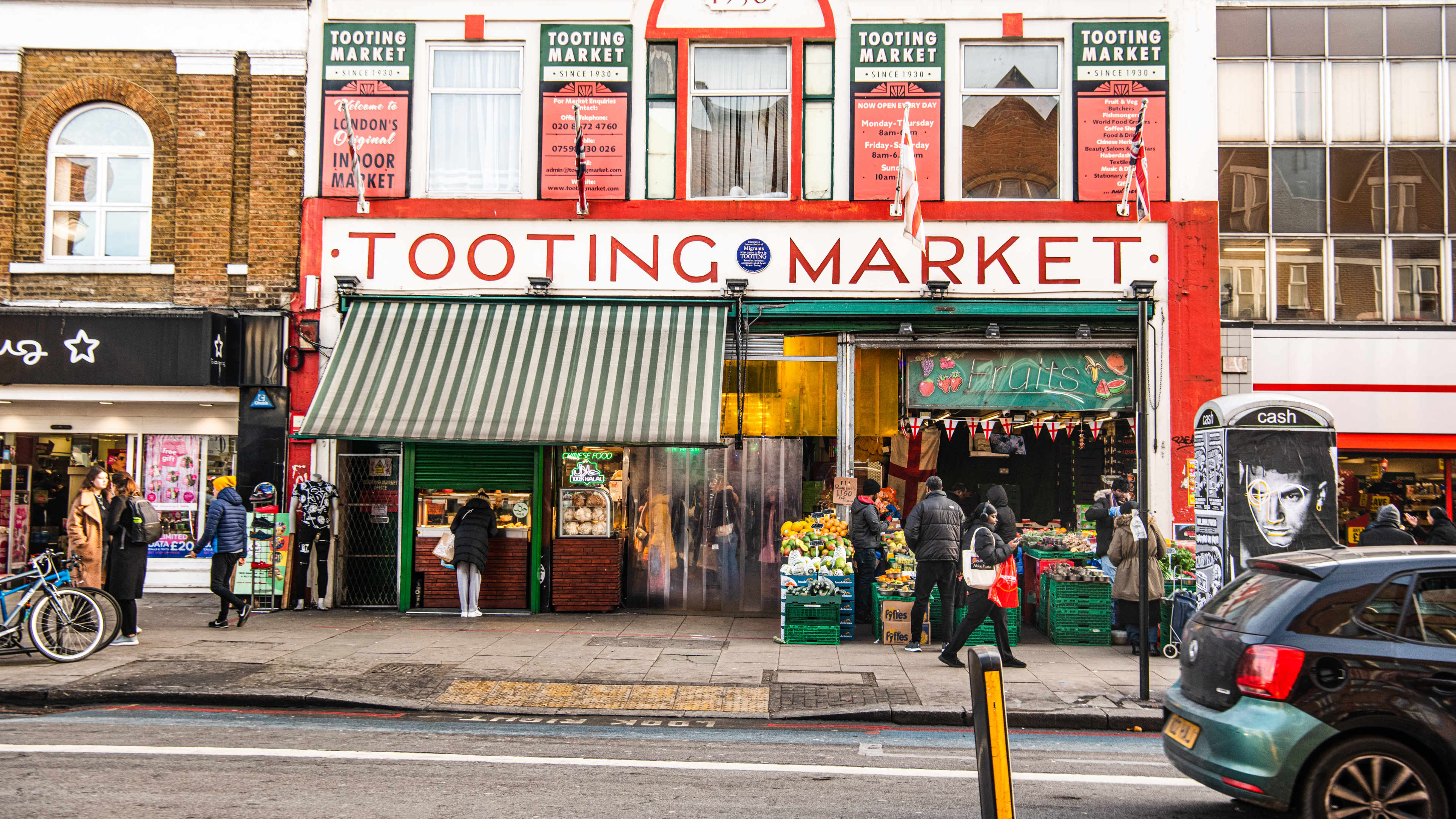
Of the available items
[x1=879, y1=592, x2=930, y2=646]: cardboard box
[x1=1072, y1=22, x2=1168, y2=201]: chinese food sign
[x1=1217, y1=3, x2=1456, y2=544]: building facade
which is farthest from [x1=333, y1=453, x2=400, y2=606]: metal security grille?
[x1=1217, y1=3, x2=1456, y2=544]: building facade

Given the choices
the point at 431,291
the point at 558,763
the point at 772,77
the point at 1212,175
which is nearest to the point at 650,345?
the point at 431,291

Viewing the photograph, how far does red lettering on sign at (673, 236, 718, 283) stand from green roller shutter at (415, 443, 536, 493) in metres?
3.05

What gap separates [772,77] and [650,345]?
4.11 meters

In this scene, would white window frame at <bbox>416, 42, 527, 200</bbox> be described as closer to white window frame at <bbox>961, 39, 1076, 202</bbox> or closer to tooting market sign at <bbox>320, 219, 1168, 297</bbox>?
tooting market sign at <bbox>320, 219, 1168, 297</bbox>

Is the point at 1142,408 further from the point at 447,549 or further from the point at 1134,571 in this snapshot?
the point at 447,549

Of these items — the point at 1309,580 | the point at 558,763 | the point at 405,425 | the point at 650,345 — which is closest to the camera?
the point at 1309,580

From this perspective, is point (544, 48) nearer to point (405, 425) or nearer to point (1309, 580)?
point (405, 425)

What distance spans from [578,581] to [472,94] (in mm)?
6741

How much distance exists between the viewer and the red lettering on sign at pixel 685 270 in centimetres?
1280

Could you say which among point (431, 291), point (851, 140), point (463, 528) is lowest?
point (463, 528)

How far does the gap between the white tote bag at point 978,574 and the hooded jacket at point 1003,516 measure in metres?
1.75

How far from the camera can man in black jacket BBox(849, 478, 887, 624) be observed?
12102 mm

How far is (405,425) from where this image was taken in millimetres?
11570

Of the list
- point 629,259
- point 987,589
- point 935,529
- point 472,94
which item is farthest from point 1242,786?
point 472,94
